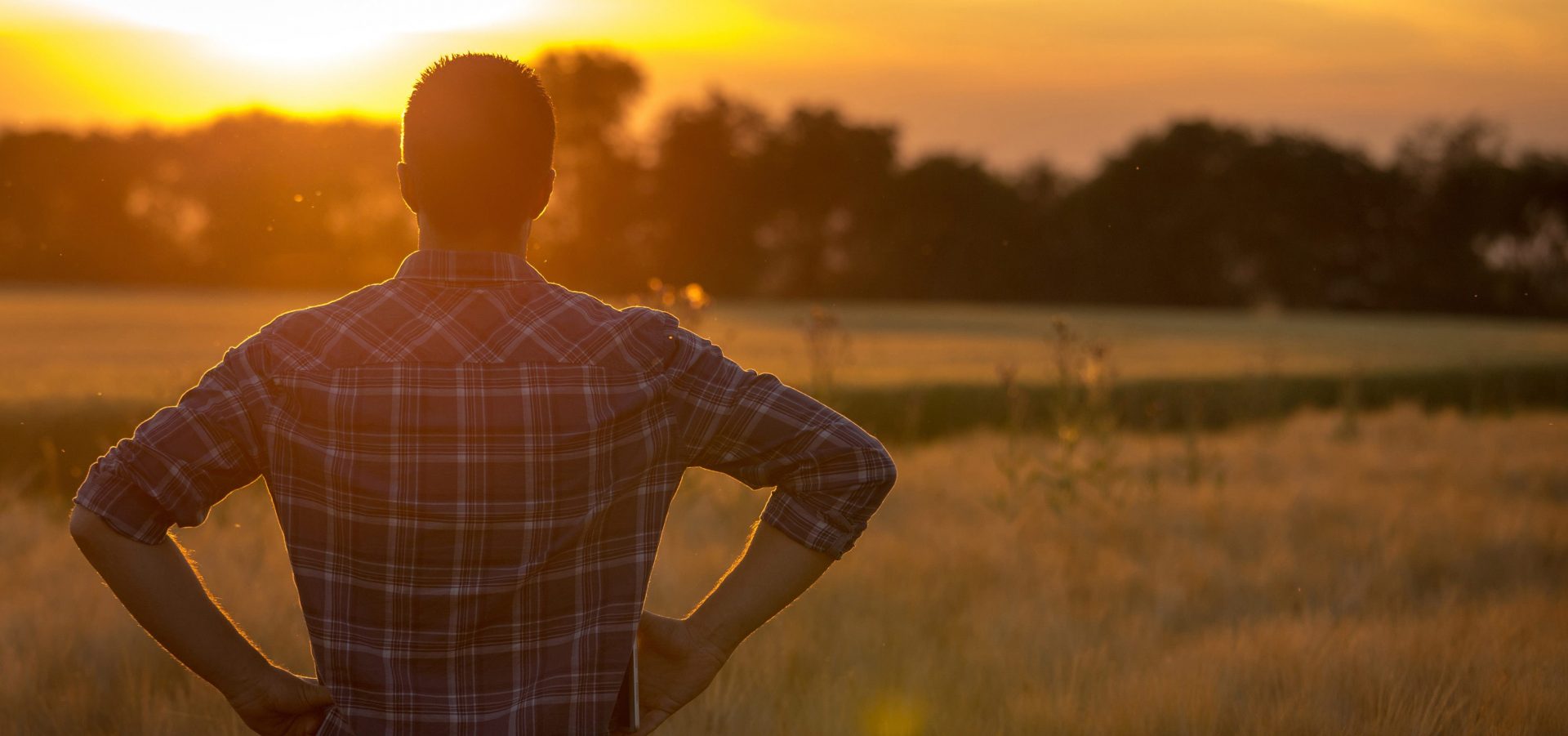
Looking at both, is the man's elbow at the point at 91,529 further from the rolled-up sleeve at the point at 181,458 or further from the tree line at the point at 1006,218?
the tree line at the point at 1006,218

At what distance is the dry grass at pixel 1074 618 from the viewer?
349 cm

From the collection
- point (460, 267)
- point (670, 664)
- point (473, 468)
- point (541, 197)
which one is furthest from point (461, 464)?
point (670, 664)

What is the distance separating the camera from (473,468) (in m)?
1.69

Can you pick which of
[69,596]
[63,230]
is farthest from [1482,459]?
[63,230]

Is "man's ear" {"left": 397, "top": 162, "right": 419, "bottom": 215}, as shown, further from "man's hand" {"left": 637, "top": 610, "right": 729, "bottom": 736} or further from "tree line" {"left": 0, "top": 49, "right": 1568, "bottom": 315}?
"tree line" {"left": 0, "top": 49, "right": 1568, "bottom": 315}

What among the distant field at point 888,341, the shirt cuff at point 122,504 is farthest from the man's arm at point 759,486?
the distant field at point 888,341

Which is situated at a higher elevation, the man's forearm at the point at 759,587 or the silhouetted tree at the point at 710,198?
the silhouetted tree at the point at 710,198

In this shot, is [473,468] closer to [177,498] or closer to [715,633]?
[177,498]

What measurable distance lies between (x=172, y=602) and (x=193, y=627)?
1.9 inches

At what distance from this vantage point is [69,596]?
13.6ft

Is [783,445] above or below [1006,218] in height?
below

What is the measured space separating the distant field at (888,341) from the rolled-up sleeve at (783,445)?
4264 mm

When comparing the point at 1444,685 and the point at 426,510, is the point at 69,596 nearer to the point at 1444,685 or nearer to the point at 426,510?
the point at 426,510

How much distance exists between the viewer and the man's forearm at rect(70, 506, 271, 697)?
5.37 ft
